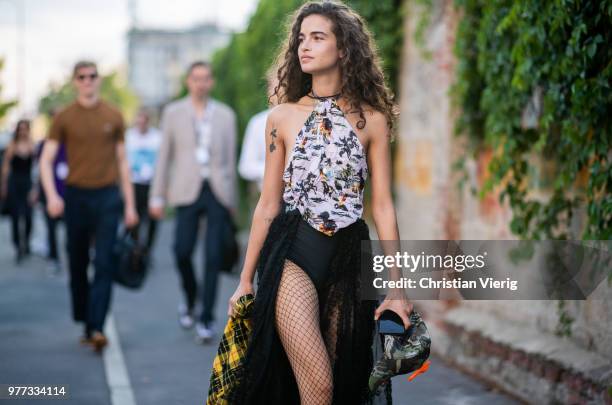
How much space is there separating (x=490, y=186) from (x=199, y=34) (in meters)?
77.7

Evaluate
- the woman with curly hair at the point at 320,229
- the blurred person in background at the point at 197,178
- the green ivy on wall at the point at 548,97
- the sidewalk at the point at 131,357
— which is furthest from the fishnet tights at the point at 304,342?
the blurred person in background at the point at 197,178

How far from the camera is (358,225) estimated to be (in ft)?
13.0

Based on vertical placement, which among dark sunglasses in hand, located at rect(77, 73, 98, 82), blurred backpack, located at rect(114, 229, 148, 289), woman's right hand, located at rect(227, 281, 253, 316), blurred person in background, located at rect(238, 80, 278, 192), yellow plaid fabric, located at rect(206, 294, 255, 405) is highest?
dark sunglasses in hand, located at rect(77, 73, 98, 82)

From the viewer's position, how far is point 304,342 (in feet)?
12.3

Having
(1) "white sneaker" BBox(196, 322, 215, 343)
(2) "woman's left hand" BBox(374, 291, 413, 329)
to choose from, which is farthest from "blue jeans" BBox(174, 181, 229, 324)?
(2) "woman's left hand" BBox(374, 291, 413, 329)

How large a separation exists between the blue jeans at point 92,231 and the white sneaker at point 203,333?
0.73 m

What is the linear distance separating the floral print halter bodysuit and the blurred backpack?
13.5 ft

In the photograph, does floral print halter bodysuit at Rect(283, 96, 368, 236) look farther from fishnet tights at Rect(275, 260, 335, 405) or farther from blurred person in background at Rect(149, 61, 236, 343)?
blurred person in background at Rect(149, 61, 236, 343)

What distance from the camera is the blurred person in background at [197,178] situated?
7.93m

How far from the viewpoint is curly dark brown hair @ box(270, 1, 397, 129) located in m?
3.99

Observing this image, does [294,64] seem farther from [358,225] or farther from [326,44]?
[358,225]

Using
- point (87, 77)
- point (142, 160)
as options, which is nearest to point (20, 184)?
point (142, 160)

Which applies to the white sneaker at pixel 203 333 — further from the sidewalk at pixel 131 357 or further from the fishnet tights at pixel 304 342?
the fishnet tights at pixel 304 342

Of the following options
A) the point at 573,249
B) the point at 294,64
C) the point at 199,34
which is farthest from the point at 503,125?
the point at 199,34
